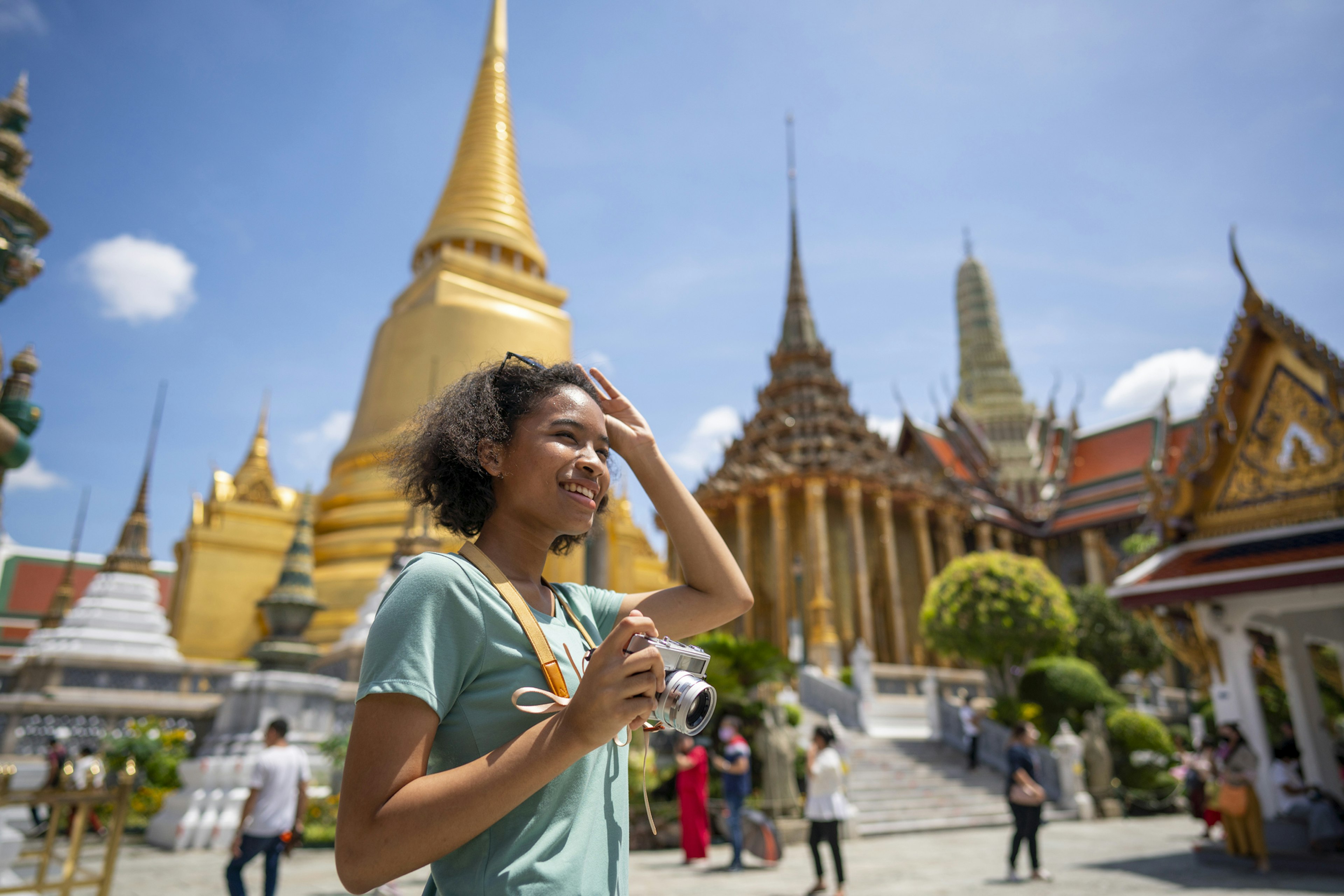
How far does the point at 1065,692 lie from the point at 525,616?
16954 mm

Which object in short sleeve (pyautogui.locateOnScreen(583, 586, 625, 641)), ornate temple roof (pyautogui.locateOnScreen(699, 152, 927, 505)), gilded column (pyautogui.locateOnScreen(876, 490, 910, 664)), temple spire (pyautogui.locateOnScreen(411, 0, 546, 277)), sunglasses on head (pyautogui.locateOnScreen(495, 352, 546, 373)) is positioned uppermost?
temple spire (pyautogui.locateOnScreen(411, 0, 546, 277))

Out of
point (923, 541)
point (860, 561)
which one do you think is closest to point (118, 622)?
point (860, 561)

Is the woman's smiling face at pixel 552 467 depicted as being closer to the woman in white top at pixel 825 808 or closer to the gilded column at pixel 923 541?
the woman in white top at pixel 825 808

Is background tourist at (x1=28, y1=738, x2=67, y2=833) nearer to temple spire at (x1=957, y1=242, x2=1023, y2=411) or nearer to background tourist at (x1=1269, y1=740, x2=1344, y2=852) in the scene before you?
background tourist at (x1=1269, y1=740, x2=1344, y2=852)

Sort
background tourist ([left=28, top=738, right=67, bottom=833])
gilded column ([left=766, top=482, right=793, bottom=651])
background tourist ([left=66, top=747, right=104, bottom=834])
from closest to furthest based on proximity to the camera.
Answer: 1. background tourist ([left=66, top=747, right=104, bottom=834])
2. background tourist ([left=28, top=738, right=67, bottom=833])
3. gilded column ([left=766, top=482, right=793, bottom=651])

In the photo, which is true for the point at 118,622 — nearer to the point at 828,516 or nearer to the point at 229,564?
the point at 229,564

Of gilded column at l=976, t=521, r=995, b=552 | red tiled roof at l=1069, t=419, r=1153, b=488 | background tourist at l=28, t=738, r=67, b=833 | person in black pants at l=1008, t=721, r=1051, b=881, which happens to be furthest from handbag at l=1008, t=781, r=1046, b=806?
red tiled roof at l=1069, t=419, r=1153, b=488

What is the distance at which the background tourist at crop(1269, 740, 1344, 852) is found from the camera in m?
6.77

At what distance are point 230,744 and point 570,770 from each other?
29.5 ft

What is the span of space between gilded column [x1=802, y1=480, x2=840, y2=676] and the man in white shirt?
1588 cm

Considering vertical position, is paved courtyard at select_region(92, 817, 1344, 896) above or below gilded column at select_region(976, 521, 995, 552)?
below

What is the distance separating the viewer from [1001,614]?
17031 millimetres

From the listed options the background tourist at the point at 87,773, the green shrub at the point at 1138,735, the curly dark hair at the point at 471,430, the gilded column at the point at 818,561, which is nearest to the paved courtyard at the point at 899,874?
the background tourist at the point at 87,773

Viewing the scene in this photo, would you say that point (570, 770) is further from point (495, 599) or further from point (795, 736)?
point (795, 736)
